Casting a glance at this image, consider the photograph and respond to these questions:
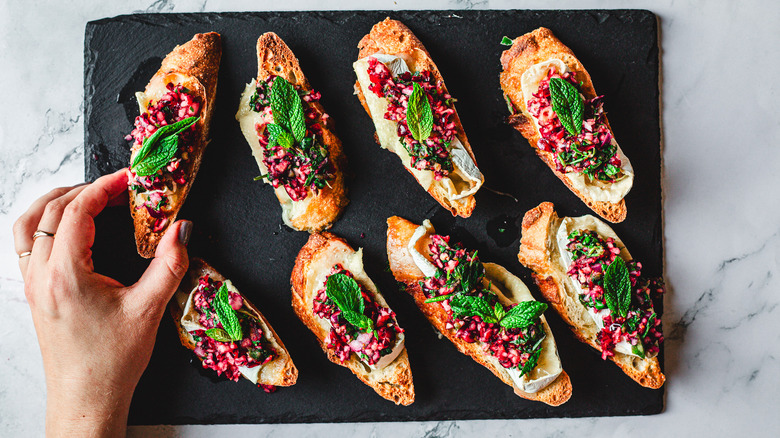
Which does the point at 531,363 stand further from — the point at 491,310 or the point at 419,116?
the point at 419,116

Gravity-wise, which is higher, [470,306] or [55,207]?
[55,207]

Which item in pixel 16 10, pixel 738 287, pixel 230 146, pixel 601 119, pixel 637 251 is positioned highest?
pixel 16 10

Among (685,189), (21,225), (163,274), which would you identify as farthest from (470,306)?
(21,225)

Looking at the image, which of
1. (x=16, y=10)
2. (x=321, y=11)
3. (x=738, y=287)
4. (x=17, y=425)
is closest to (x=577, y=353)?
(x=738, y=287)

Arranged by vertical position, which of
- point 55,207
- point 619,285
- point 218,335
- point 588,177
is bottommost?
point 218,335

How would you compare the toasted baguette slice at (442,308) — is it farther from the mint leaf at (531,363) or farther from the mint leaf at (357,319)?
the mint leaf at (357,319)

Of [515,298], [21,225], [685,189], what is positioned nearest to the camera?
[21,225]

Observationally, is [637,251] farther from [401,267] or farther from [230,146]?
[230,146]
